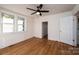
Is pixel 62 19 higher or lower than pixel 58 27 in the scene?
higher

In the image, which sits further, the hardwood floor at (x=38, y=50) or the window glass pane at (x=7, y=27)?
the window glass pane at (x=7, y=27)

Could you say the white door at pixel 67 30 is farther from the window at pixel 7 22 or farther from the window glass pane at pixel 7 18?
the window glass pane at pixel 7 18

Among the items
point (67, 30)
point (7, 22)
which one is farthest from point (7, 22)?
point (67, 30)

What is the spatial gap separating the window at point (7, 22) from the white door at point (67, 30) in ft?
9.43

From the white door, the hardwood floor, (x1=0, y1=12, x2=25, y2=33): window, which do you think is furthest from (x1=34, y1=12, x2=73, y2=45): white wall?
(x1=0, y1=12, x2=25, y2=33): window

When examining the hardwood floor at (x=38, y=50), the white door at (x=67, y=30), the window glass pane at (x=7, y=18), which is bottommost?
the hardwood floor at (x=38, y=50)

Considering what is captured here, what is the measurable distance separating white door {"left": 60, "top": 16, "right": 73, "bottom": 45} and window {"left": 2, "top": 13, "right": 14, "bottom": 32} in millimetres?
2875

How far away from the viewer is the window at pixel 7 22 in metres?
3.67

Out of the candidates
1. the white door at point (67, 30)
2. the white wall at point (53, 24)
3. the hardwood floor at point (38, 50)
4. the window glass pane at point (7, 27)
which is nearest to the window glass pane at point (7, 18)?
the window glass pane at point (7, 27)

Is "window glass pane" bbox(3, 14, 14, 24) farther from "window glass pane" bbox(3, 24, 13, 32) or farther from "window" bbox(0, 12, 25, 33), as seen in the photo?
"window glass pane" bbox(3, 24, 13, 32)
